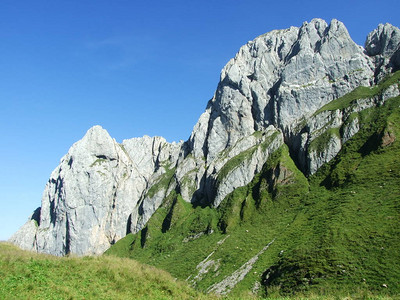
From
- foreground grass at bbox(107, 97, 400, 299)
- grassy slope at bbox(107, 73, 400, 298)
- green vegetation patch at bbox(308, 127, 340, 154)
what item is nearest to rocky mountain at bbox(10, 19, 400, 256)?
green vegetation patch at bbox(308, 127, 340, 154)

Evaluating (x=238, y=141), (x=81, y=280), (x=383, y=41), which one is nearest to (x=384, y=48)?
(x=383, y=41)

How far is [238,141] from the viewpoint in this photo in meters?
123

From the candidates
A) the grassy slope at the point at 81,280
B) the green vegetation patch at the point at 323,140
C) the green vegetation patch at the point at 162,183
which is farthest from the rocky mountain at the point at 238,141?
the grassy slope at the point at 81,280

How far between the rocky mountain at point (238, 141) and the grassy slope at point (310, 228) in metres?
5.71

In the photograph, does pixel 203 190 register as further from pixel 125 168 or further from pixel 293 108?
pixel 125 168

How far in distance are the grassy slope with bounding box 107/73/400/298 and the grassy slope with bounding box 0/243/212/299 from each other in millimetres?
7431

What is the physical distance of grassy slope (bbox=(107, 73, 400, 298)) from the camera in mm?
45062

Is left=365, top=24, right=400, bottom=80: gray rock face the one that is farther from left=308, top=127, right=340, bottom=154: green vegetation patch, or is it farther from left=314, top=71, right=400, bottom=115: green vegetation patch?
left=308, top=127, right=340, bottom=154: green vegetation patch

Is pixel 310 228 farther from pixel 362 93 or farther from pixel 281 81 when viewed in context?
Result: pixel 281 81

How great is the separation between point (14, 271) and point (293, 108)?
104m

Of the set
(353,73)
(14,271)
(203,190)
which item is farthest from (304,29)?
(14,271)

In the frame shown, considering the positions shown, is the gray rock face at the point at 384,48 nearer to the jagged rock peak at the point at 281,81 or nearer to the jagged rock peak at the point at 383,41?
the jagged rock peak at the point at 383,41

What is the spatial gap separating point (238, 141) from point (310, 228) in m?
62.9

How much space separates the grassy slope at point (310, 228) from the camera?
45062 mm
